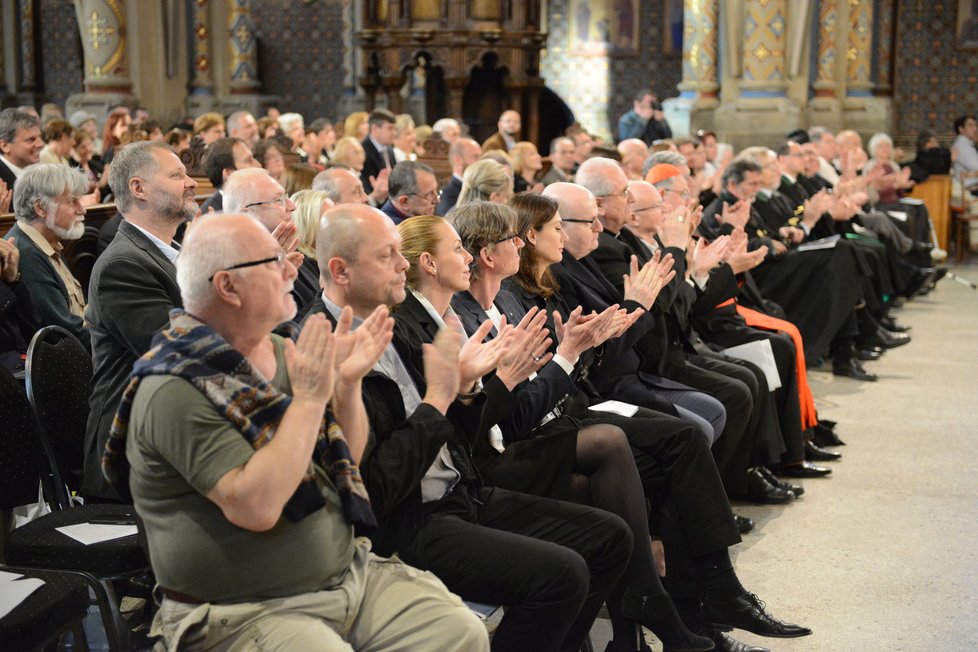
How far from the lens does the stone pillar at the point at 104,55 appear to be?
14.6 m

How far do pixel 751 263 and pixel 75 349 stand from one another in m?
3.21

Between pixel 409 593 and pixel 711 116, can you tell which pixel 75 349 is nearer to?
pixel 409 593

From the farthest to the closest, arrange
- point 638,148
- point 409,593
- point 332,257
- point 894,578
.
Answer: point 638,148, point 894,578, point 332,257, point 409,593

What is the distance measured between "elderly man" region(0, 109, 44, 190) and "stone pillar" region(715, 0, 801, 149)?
299 inches

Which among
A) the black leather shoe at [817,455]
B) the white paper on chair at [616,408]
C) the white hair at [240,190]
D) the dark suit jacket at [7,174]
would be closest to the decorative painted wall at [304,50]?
the dark suit jacket at [7,174]

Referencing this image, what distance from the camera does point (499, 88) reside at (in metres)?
14.4

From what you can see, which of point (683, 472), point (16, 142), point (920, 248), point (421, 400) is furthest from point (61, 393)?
point (920, 248)

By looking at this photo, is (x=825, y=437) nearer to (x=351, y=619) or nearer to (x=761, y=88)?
(x=351, y=619)

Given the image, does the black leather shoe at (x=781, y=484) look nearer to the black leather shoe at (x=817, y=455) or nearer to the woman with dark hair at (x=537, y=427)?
the black leather shoe at (x=817, y=455)

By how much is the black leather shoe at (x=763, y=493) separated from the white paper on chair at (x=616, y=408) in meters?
1.26

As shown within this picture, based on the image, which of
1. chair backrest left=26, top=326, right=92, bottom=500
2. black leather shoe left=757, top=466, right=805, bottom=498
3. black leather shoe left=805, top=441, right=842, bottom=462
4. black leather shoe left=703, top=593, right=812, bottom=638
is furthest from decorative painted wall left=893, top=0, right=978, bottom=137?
chair backrest left=26, top=326, right=92, bottom=500

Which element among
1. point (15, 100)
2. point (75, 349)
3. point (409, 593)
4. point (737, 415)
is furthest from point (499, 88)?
point (409, 593)

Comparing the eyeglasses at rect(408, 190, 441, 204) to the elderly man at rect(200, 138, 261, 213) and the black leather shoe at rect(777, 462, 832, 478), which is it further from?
the black leather shoe at rect(777, 462, 832, 478)

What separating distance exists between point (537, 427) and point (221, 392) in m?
1.48
